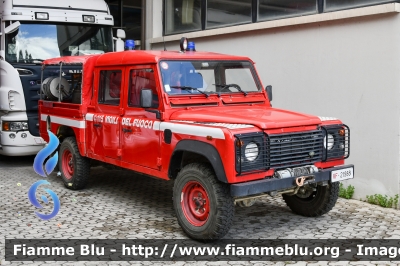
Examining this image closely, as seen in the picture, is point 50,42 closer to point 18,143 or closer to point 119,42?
point 119,42

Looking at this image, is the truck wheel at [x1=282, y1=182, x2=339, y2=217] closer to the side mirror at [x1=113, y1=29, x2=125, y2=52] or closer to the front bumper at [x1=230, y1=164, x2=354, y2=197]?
the front bumper at [x1=230, y1=164, x2=354, y2=197]

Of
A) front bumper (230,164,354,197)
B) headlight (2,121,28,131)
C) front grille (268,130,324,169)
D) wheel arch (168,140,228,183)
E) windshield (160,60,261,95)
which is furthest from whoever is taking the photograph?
headlight (2,121,28,131)

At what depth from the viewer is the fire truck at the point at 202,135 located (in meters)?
5.15

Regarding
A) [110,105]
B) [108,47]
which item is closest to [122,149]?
[110,105]

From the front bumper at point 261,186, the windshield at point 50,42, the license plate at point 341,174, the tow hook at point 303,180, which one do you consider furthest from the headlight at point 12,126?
the license plate at point 341,174

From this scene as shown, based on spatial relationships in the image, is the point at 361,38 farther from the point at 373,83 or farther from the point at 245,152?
the point at 245,152

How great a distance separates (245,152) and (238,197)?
0.55 m

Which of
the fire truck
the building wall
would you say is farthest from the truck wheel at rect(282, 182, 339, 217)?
the building wall

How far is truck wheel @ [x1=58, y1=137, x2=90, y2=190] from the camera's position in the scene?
765cm

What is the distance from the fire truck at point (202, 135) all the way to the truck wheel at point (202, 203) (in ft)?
0.04

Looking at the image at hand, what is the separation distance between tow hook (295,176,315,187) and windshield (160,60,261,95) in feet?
5.28

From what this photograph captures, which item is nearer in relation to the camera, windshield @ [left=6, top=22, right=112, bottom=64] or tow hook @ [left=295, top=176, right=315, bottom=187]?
tow hook @ [left=295, top=176, right=315, bottom=187]

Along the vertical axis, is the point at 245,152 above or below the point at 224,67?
below

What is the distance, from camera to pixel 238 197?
531 cm
